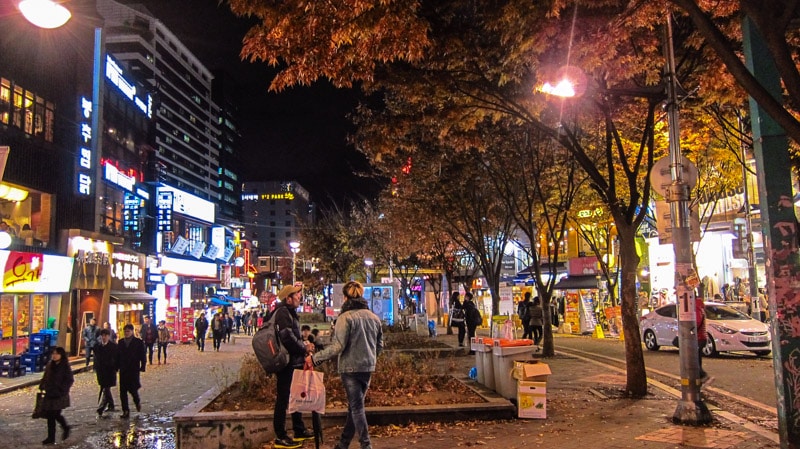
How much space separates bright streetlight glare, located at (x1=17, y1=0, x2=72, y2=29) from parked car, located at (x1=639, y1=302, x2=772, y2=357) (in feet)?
49.3

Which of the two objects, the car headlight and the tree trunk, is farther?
the car headlight

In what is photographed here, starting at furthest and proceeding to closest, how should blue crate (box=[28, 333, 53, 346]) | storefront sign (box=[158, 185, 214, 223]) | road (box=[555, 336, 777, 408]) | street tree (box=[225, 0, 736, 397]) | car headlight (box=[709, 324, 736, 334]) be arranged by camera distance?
storefront sign (box=[158, 185, 214, 223]) < blue crate (box=[28, 333, 53, 346]) < car headlight (box=[709, 324, 736, 334]) < road (box=[555, 336, 777, 408]) < street tree (box=[225, 0, 736, 397])

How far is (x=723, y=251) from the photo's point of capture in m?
30.4

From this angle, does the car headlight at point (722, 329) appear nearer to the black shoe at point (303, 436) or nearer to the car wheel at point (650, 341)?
the car wheel at point (650, 341)

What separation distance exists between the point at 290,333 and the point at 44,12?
13.4 ft

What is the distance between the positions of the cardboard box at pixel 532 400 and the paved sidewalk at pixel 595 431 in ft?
0.35

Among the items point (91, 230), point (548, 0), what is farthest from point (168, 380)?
point (548, 0)

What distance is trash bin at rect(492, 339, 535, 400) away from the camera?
8.98 meters

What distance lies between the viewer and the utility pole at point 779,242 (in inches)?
245

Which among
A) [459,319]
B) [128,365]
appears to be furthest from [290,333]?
[459,319]

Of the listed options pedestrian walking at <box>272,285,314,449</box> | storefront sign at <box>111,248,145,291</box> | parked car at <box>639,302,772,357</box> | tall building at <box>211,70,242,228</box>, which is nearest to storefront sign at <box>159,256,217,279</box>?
storefront sign at <box>111,248,145,291</box>

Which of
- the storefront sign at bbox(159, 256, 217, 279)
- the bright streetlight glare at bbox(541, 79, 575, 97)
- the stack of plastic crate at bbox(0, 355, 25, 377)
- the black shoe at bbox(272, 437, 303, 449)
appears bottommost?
the stack of plastic crate at bbox(0, 355, 25, 377)

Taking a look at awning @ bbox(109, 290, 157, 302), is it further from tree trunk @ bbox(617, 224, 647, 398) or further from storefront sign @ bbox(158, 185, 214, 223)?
tree trunk @ bbox(617, 224, 647, 398)

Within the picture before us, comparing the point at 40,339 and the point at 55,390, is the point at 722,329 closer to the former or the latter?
the point at 55,390
